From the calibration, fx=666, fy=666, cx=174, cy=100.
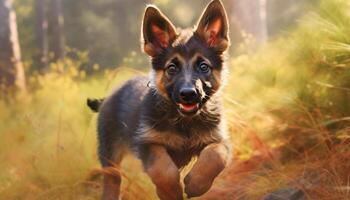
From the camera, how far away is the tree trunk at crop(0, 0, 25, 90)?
560 inches

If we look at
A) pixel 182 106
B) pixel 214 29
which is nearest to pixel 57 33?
pixel 214 29

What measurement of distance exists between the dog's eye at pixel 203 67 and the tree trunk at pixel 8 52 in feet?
30.7

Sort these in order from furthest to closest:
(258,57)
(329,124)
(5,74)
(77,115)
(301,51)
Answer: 1. (5,74)
2. (258,57)
3. (77,115)
4. (301,51)
5. (329,124)

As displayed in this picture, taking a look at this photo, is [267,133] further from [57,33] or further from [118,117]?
[57,33]

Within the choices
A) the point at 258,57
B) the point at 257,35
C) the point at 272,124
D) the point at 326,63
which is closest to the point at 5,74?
the point at 257,35

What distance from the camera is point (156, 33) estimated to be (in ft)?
18.3

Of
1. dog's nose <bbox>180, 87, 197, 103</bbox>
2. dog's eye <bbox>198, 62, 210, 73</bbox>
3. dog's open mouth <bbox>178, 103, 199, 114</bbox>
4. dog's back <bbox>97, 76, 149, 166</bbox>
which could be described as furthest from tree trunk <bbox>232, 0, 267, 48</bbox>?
dog's nose <bbox>180, 87, 197, 103</bbox>

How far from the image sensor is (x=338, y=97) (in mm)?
6336

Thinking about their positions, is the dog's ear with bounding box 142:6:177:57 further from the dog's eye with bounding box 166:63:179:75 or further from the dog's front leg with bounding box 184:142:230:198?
the dog's front leg with bounding box 184:142:230:198

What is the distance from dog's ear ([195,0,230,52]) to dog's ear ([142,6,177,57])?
236 millimetres

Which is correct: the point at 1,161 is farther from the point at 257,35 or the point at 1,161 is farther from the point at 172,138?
the point at 257,35

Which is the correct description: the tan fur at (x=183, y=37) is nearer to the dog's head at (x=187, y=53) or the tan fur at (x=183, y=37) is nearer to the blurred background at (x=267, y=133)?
the dog's head at (x=187, y=53)

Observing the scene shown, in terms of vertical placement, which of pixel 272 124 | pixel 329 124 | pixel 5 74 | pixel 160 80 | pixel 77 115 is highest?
pixel 160 80

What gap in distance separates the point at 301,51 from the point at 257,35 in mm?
8089
